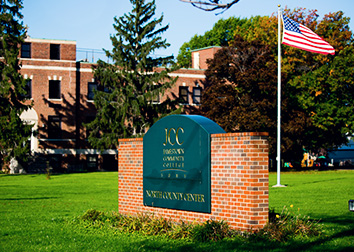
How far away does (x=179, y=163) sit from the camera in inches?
462

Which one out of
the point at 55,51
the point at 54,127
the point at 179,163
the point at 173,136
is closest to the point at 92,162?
the point at 54,127

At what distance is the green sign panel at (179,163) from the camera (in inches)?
439

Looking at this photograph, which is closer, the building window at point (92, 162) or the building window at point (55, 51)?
the building window at point (55, 51)

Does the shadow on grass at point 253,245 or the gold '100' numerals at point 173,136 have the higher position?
the gold '100' numerals at point 173,136

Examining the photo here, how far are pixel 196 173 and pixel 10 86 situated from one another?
3897 cm

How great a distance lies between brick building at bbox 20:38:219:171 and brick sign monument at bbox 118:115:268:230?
42054 mm

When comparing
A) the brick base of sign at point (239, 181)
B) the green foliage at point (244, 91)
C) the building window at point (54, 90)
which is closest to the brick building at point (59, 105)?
the building window at point (54, 90)

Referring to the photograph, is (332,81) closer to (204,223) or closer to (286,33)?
(286,33)

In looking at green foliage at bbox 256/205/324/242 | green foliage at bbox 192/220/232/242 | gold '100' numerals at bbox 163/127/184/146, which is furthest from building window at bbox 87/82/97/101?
green foliage at bbox 192/220/232/242

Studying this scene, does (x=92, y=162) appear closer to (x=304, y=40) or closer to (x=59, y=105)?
(x=59, y=105)

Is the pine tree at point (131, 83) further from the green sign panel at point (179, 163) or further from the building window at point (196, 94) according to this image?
the green sign panel at point (179, 163)

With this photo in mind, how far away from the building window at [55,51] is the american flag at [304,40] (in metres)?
34.6

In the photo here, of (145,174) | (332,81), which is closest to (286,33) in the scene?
(145,174)

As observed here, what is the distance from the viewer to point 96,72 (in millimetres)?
51062
